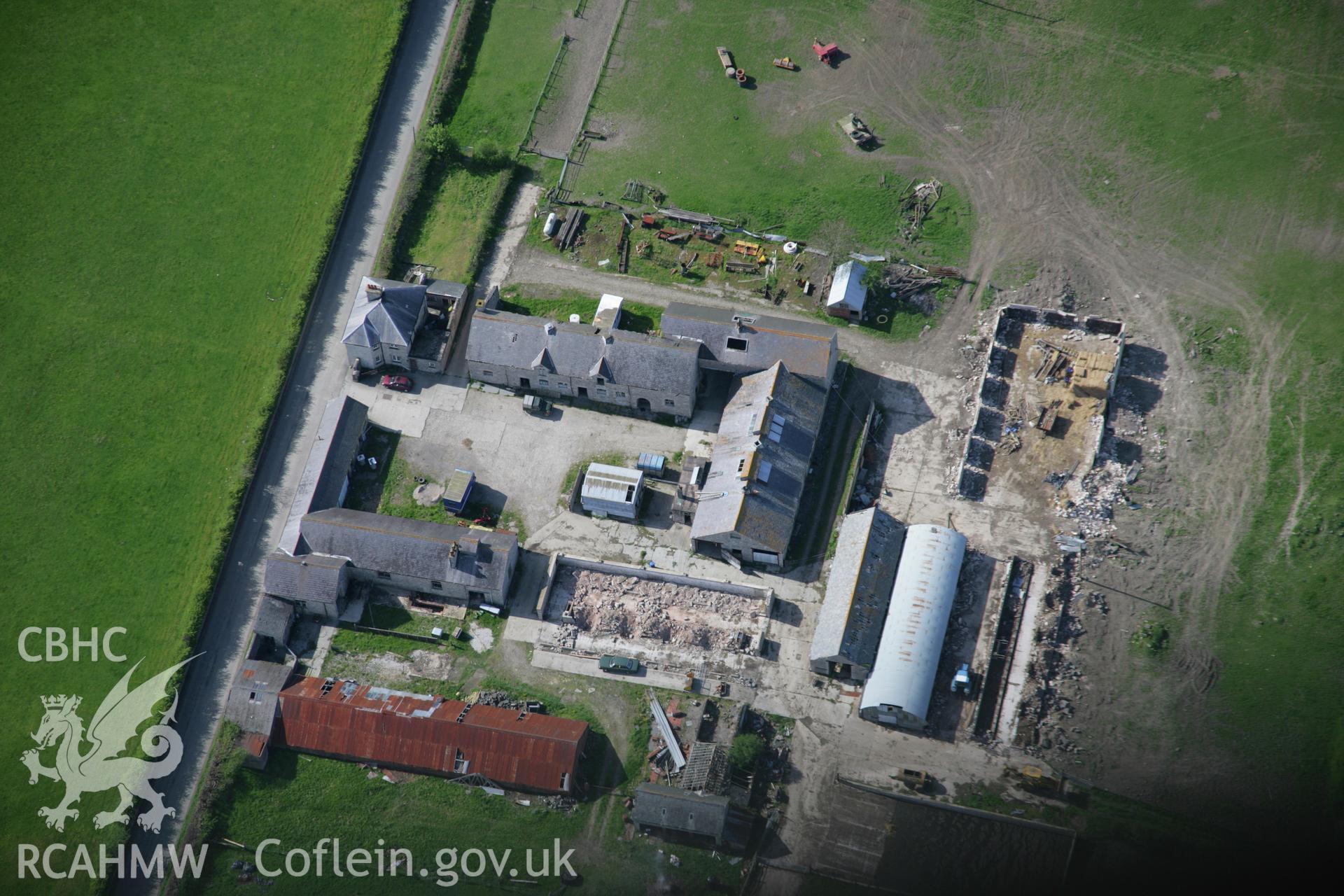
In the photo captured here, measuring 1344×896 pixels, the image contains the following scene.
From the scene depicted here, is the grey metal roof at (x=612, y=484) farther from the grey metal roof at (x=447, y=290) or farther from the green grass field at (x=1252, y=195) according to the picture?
the green grass field at (x=1252, y=195)

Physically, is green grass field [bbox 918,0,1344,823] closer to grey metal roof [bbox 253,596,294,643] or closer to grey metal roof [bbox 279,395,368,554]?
grey metal roof [bbox 279,395,368,554]

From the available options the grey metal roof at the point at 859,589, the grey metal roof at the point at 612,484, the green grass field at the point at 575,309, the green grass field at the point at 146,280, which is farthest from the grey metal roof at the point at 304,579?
the grey metal roof at the point at 859,589

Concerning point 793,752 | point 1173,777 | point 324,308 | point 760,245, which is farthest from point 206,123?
point 1173,777

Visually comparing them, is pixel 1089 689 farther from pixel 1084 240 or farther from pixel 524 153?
pixel 524 153

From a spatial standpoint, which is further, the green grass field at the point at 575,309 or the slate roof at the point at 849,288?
the green grass field at the point at 575,309

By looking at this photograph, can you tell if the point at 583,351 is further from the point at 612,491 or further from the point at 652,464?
the point at 612,491

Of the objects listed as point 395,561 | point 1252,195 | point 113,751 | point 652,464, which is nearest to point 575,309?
point 652,464
